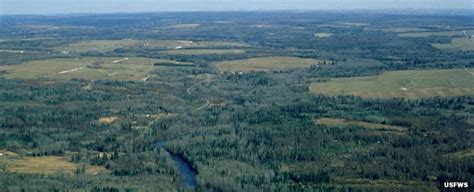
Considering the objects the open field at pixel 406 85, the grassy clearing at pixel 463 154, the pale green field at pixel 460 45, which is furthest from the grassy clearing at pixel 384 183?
the pale green field at pixel 460 45

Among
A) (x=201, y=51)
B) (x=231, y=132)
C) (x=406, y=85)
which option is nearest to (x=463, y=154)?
(x=231, y=132)

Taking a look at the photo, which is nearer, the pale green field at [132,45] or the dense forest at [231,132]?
the dense forest at [231,132]

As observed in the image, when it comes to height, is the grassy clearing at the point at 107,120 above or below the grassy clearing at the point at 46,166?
below

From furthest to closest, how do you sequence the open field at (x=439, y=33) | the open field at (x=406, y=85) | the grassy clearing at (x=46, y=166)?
the open field at (x=439, y=33), the open field at (x=406, y=85), the grassy clearing at (x=46, y=166)

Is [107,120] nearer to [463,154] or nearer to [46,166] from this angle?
[46,166]

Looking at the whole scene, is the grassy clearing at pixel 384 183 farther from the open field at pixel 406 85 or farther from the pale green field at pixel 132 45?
the pale green field at pixel 132 45
